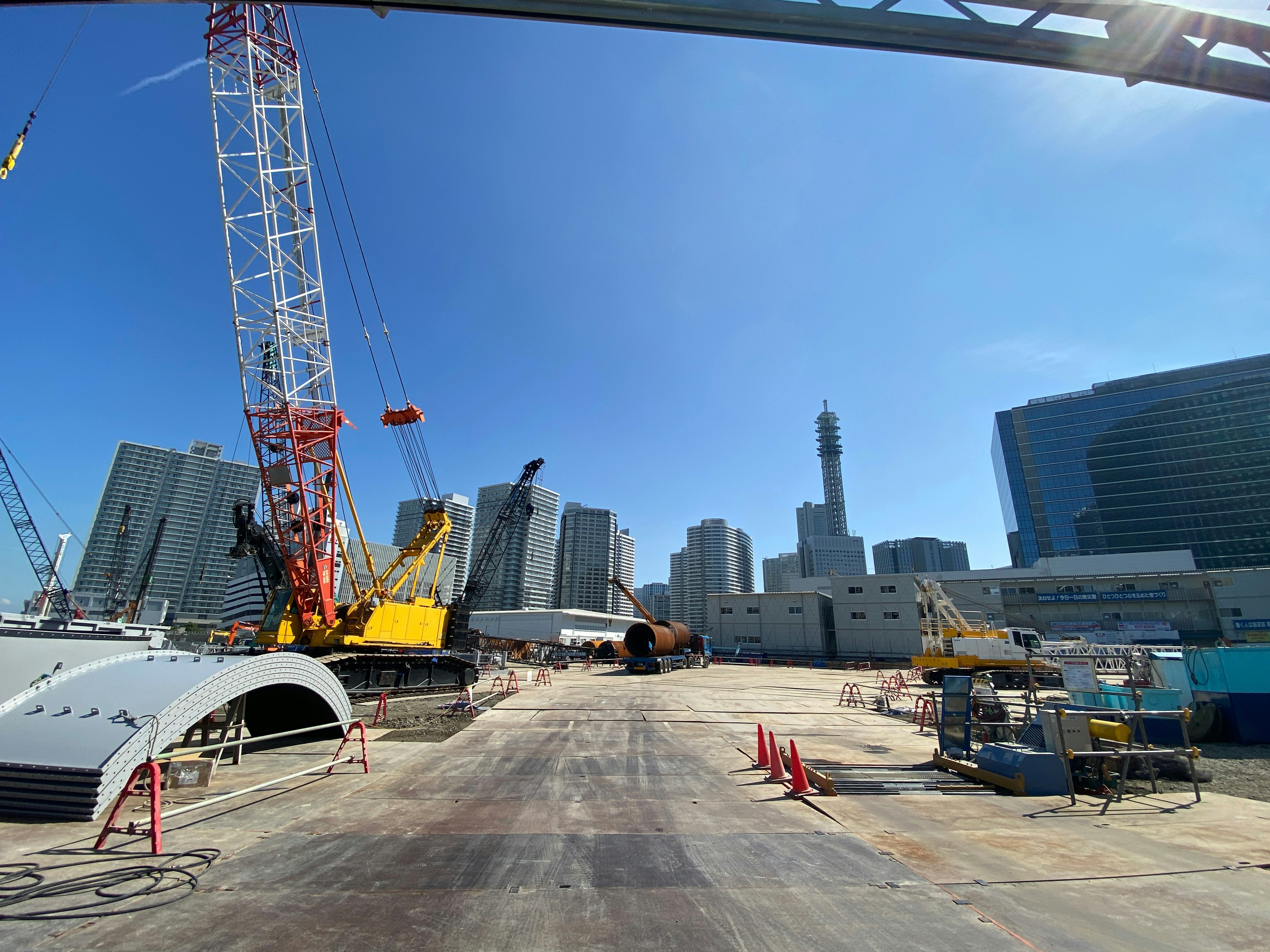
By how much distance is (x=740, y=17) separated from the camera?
4.89m

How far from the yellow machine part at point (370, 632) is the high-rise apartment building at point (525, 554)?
99.4 m

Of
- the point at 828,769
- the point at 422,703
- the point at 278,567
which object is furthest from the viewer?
the point at 278,567

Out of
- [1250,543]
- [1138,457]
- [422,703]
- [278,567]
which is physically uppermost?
[1138,457]

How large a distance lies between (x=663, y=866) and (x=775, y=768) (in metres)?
4.79

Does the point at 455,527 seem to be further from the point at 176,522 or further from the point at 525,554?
the point at 176,522

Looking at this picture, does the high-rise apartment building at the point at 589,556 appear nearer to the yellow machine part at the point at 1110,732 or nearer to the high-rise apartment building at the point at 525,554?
the high-rise apartment building at the point at 525,554

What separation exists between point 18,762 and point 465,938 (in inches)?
277

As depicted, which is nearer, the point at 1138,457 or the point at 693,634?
the point at 693,634

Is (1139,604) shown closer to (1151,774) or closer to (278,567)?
(1151,774)

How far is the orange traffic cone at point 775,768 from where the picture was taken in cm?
994

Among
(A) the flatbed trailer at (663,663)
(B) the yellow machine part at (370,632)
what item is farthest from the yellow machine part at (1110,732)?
(A) the flatbed trailer at (663,663)

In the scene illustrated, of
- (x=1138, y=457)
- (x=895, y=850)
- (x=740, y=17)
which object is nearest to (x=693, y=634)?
(x=895, y=850)

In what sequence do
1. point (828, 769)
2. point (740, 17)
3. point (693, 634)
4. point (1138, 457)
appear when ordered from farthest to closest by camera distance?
1. point (1138, 457)
2. point (693, 634)
3. point (828, 769)
4. point (740, 17)

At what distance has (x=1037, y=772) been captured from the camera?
9289mm
